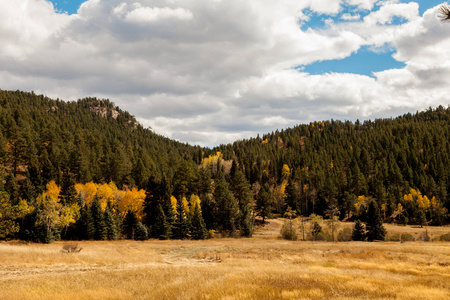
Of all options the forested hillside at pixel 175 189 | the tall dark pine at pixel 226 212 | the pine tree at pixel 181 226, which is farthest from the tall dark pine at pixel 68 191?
the tall dark pine at pixel 226 212

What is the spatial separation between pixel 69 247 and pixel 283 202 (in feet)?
326

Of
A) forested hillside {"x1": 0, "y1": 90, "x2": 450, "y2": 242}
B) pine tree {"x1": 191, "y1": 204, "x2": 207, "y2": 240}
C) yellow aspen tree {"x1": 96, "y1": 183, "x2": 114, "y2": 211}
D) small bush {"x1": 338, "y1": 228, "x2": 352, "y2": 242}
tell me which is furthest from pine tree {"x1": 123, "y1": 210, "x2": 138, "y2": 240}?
small bush {"x1": 338, "y1": 228, "x2": 352, "y2": 242}

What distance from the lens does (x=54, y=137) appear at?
4107 inches

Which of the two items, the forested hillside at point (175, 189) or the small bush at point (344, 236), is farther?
the small bush at point (344, 236)

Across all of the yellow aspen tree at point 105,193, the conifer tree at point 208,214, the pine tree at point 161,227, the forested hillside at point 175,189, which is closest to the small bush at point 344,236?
the forested hillside at point 175,189

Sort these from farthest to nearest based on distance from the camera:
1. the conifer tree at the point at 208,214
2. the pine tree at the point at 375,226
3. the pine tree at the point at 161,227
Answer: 1. the conifer tree at the point at 208,214
2. the pine tree at the point at 375,226
3. the pine tree at the point at 161,227

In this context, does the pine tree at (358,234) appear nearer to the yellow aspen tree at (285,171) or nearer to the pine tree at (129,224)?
the pine tree at (129,224)

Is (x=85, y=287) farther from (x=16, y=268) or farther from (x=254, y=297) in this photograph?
(x=16, y=268)

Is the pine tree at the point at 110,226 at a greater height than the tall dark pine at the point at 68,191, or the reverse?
the tall dark pine at the point at 68,191

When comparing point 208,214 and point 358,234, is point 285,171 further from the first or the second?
point 208,214

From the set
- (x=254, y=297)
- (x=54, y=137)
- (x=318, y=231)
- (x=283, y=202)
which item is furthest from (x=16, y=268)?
(x=283, y=202)

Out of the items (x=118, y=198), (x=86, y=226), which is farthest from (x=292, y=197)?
(x=86, y=226)

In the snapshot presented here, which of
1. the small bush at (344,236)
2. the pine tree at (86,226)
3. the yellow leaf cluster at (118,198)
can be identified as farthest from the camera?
the yellow leaf cluster at (118,198)

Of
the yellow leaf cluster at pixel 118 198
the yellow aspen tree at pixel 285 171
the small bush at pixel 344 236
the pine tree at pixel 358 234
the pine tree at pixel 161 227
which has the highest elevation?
the yellow aspen tree at pixel 285 171
